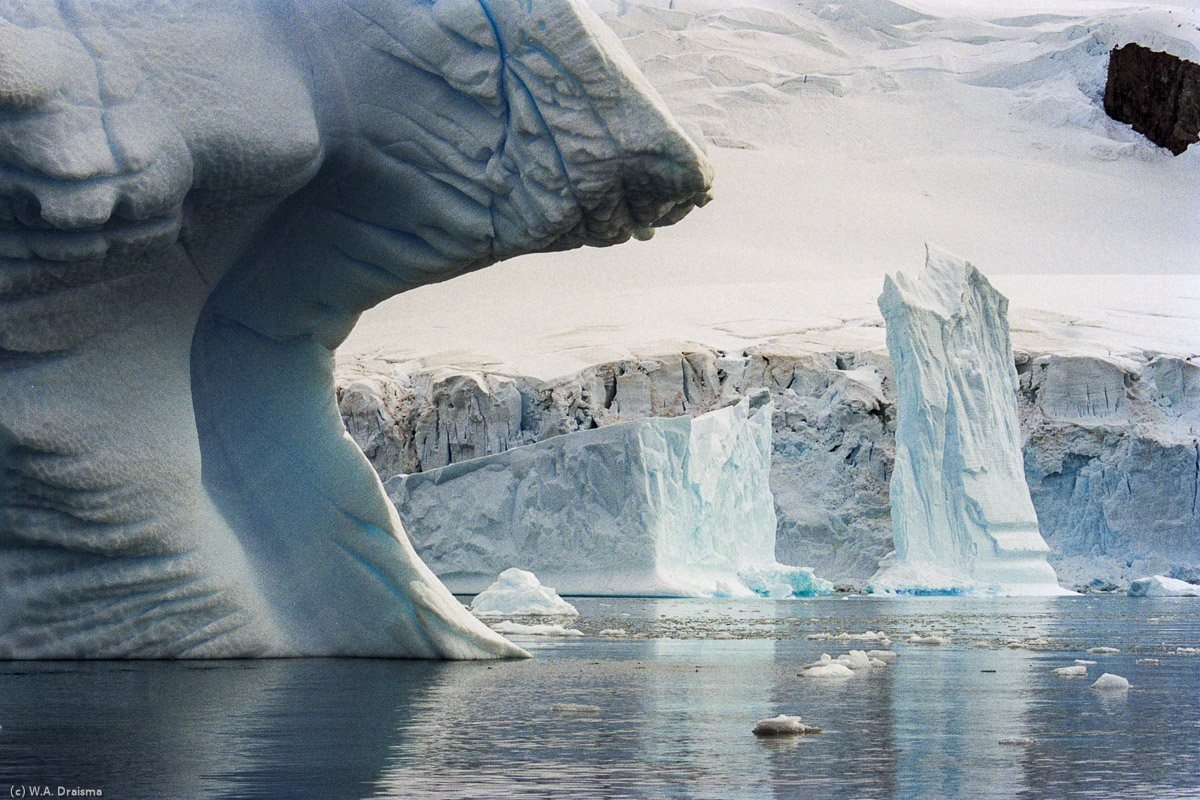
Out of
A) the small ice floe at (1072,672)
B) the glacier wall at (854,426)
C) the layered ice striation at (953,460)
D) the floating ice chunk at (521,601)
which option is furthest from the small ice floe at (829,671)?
the glacier wall at (854,426)

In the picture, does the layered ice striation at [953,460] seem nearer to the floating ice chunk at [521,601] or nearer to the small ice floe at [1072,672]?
the floating ice chunk at [521,601]

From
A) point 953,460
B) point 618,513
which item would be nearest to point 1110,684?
point 618,513

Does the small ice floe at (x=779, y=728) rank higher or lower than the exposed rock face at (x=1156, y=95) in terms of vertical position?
lower

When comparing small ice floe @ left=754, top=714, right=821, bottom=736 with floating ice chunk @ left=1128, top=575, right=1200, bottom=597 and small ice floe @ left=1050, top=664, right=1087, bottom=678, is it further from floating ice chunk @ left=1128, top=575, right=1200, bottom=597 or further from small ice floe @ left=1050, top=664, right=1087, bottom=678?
floating ice chunk @ left=1128, top=575, right=1200, bottom=597

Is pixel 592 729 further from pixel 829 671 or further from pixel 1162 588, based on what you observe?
pixel 1162 588

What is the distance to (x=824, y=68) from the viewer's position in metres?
78.2

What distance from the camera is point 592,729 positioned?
3.27 metres

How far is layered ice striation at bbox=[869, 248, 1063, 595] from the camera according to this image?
19.3m

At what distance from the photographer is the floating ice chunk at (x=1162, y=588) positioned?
65.6 feet

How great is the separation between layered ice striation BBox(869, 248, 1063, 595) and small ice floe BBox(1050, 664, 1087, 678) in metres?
14.2

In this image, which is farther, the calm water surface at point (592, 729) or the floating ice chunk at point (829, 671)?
the floating ice chunk at point (829, 671)

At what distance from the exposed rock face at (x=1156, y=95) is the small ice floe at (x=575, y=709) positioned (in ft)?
216

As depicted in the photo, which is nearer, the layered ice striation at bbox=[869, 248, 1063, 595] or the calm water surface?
the calm water surface

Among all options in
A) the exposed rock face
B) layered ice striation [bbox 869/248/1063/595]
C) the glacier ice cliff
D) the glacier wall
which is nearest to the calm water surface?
the glacier ice cliff
